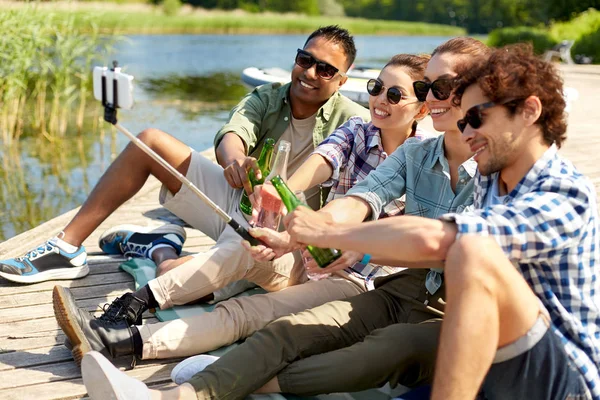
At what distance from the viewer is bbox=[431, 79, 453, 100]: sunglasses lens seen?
8.52 ft

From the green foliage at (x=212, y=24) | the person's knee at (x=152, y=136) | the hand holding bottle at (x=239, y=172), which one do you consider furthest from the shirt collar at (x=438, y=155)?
the green foliage at (x=212, y=24)

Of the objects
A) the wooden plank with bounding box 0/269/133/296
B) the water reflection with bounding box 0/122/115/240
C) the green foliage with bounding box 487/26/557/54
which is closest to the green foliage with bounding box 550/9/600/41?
the green foliage with bounding box 487/26/557/54

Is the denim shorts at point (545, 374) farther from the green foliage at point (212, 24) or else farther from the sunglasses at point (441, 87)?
the green foliage at point (212, 24)

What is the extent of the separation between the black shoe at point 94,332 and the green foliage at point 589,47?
17.7 m

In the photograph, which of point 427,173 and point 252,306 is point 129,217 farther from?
point 427,173

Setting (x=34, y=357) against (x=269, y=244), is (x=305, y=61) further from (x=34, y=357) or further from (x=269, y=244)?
(x=34, y=357)

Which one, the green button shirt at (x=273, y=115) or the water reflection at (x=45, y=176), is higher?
the green button shirt at (x=273, y=115)

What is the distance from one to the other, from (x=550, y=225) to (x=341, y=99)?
179 cm

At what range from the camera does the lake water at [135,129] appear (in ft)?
22.0

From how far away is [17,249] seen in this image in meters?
3.73

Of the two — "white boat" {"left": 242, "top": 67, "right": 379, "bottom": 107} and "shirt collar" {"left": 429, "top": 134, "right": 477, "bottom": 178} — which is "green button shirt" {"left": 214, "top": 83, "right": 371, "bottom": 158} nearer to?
"shirt collar" {"left": 429, "top": 134, "right": 477, "bottom": 178}

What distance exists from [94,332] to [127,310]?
0.15 meters

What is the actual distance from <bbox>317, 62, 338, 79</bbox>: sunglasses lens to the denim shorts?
5.97 ft

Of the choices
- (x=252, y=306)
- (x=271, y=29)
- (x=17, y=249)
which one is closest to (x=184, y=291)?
(x=252, y=306)
